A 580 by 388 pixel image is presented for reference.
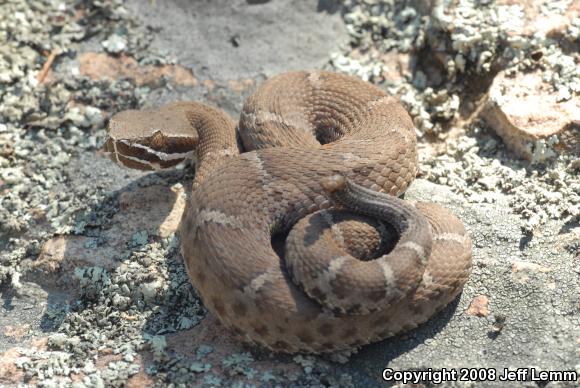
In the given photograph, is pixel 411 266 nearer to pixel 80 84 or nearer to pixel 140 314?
pixel 140 314

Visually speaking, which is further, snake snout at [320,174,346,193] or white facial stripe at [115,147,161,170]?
white facial stripe at [115,147,161,170]

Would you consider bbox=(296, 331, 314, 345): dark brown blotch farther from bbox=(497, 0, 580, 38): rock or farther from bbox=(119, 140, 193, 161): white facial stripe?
bbox=(497, 0, 580, 38): rock

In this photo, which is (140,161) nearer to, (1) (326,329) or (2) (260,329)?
(2) (260,329)

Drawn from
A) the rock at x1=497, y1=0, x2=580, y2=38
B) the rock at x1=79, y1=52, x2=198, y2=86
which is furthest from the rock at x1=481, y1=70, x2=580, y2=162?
the rock at x1=79, y1=52, x2=198, y2=86

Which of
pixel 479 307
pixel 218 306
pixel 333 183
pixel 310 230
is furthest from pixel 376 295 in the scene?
pixel 218 306

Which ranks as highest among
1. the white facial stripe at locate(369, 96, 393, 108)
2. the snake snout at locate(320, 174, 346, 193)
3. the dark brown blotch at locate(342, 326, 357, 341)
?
the snake snout at locate(320, 174, 346, 193)

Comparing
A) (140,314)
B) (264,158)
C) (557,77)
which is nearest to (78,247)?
(140,314)
